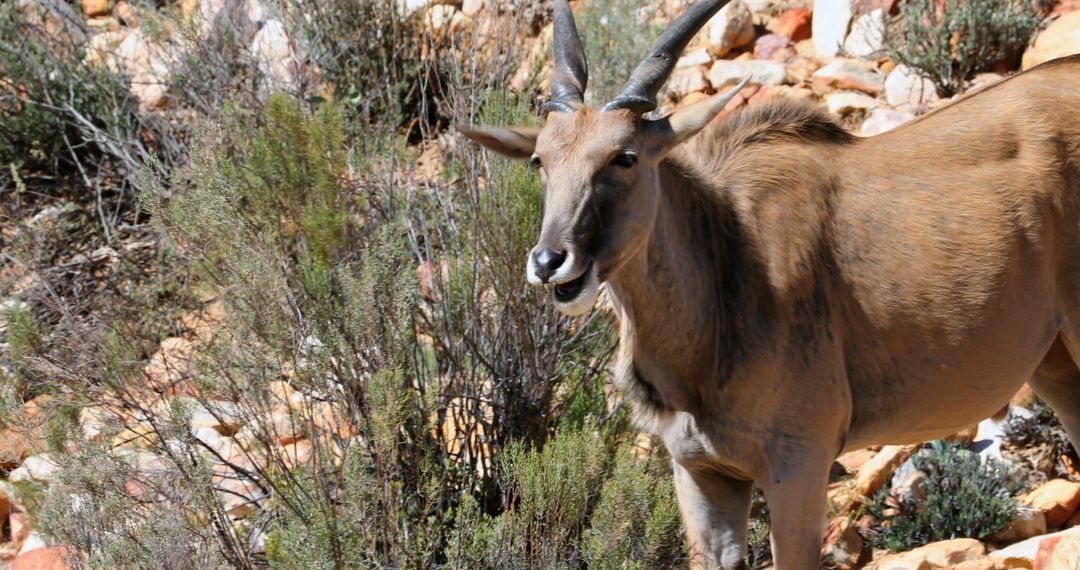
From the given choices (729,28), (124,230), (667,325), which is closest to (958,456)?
(667,325)

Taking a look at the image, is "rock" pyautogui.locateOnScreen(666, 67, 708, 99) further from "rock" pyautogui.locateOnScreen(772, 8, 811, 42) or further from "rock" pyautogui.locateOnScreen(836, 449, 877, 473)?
"rock" pyautogui.locateOnScreen(836, 449, 877, 473)

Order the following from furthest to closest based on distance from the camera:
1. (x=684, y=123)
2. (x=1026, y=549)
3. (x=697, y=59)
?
1. (x=697, y=59)
2. (x=1026, y=549)
3. (x=684, y=123)

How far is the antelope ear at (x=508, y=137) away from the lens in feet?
14.9

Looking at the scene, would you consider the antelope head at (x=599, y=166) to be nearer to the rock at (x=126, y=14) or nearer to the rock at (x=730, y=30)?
the rock at (x=730, y=30)

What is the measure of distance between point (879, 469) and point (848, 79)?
396 cm

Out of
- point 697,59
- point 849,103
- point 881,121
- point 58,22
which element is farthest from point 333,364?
point 58,22

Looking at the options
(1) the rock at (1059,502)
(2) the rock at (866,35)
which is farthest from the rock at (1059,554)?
(2) the rock at (866,35)

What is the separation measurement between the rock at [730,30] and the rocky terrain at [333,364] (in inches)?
0.8

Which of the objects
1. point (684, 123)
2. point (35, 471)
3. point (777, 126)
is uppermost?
point (684, 123)

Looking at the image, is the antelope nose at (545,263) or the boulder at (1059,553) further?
the boulder at (1059,553)

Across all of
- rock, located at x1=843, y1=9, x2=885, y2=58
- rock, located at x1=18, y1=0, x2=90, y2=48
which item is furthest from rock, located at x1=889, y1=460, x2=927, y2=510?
rock, located at x1=18, y1=0, x2=90, y2=48

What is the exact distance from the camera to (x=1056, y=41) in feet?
28.5

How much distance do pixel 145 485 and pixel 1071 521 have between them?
4754mm

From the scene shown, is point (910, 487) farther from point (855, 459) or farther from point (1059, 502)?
point (1059, 502)
